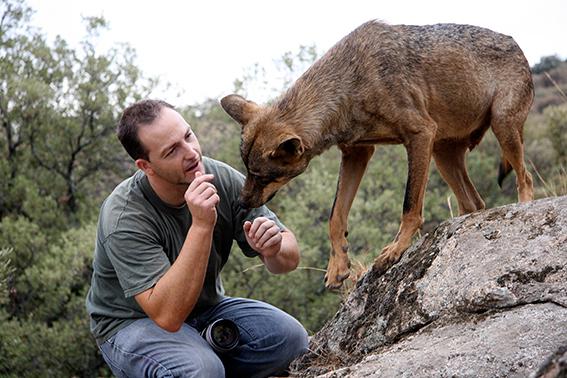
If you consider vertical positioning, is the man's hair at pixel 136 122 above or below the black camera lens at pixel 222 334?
above

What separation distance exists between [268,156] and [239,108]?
567 mm

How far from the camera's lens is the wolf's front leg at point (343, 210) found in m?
5.20

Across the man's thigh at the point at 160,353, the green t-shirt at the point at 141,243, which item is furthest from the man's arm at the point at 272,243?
the man's thigh at the point at 160,353

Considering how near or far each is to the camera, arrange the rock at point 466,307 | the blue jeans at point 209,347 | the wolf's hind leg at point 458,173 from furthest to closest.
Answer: the wolf's hind leg at point 458,173, the blue jeans at point 209,347, the rock at point 466,307

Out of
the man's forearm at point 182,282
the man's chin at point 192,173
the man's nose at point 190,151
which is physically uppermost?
the man's nose at point 190,151

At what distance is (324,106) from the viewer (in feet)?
16.5

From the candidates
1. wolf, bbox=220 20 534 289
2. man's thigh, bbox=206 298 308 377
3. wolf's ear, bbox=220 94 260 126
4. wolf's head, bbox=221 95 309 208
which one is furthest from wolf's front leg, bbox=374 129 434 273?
wolf's ear, bbox=220 94 260 126

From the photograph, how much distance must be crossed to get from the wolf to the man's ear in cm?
61

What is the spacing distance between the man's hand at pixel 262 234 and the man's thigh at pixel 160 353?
688 millimetres

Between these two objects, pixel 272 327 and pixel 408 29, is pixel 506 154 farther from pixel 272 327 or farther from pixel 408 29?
pixel 272 327

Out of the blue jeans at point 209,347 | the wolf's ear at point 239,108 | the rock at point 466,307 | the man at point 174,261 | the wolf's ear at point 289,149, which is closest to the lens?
Answer: the rock at point 466,307

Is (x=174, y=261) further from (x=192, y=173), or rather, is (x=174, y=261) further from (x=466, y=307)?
(x=466, y=307)

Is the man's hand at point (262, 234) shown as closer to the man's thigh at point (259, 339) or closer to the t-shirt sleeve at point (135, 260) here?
the t-shirt sleeve at point (135, 260)

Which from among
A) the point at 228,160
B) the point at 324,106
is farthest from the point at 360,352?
the point at 228,160
